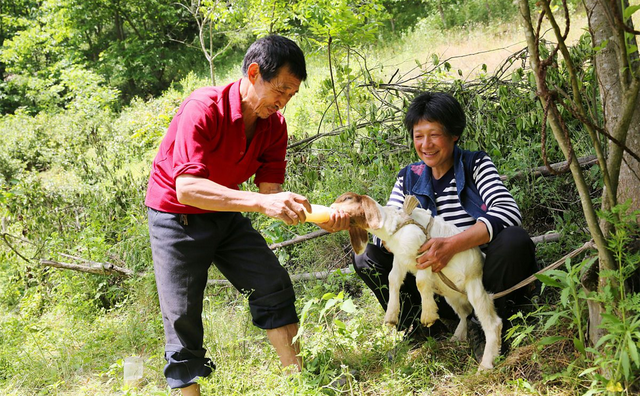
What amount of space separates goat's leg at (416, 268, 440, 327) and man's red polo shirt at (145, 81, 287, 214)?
3.80 ft

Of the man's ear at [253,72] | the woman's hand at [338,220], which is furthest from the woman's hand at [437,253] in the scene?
the man's ear at [253,72]

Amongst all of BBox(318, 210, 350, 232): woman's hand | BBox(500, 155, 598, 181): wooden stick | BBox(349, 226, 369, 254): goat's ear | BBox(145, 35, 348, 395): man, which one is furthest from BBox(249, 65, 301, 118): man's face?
BBox(500, 155, 598, 181): wooden stick

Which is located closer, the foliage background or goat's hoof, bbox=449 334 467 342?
the foliage background

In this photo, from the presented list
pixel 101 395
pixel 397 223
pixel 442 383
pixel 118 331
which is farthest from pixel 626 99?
pixel 118 331

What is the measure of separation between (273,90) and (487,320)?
5.37 ft

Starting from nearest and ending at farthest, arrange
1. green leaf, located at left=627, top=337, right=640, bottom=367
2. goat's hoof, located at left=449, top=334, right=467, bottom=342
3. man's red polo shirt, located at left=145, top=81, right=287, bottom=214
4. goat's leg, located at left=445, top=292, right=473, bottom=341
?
green leaf, located at left=627, top=337, right=640, bottom=367, man's red polo shirt, located at left=145, top=81, right=287, bottom=214, goat's leg, located at left=445, top=292, right=473, bottom=341, goat's hoof, located at left=449, top=334, right=467, bottom=342

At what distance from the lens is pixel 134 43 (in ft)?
72.2

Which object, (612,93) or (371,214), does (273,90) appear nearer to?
(371,214)

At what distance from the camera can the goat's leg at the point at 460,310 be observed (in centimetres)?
299

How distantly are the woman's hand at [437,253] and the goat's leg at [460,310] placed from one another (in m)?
0.31

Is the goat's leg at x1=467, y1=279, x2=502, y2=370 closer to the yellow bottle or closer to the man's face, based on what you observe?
the yellow bottle

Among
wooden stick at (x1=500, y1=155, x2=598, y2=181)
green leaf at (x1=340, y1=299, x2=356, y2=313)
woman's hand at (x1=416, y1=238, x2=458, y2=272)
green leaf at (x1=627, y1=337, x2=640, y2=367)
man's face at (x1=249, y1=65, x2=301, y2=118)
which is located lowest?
green leaf at (x1=627, y1=337, x2=640, y2=367)

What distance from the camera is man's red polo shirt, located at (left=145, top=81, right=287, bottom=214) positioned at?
265cm

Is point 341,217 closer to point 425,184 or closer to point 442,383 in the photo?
point 425,184
